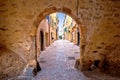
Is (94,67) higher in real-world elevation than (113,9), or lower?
lower

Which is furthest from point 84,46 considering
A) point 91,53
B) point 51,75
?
point 51,75

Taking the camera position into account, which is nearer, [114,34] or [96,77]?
[96,77]

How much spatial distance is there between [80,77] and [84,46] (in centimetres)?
119

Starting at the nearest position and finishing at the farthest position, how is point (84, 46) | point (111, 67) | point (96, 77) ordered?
point (96, 77), point (111, 67), point (84, 46)

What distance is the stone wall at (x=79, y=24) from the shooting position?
194 inches

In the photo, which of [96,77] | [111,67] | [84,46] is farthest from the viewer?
[84,46]

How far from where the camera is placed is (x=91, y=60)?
5168mm

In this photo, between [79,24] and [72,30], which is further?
[72,30]

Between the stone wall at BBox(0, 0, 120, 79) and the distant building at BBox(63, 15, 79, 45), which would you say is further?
the distant building at BBox(63, 15, 79, 45)

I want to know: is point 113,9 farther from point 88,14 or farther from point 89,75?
point 89,75

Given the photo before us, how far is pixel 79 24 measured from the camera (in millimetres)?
5070

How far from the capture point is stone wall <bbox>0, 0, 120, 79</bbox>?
16.2ft

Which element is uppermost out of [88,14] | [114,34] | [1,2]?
[1,2]

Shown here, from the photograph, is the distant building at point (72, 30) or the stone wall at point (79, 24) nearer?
the stone wall at point (79, 24)
